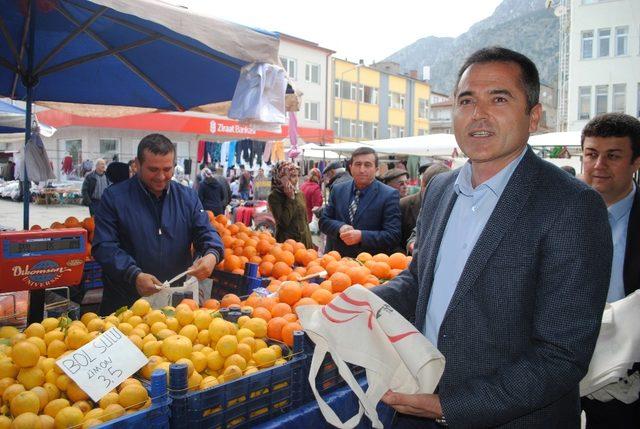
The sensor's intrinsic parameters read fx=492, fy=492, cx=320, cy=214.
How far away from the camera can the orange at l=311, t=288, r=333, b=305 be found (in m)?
2.89

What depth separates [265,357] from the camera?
2.19m

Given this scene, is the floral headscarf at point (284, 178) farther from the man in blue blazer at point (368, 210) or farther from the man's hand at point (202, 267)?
the man's hand at point (202, 267)

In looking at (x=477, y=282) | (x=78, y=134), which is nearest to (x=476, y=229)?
(x=477, y=282)

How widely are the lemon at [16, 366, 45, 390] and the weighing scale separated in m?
0.44

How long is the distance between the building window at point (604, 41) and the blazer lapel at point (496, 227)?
3371 centimetres

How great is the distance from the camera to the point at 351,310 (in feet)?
5.67

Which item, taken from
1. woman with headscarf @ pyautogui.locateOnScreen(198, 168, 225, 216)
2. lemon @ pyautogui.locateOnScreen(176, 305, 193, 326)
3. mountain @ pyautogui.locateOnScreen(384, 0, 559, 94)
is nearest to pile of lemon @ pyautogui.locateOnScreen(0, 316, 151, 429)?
lemon @ pyautogui.locateOnScreen(176, 305, 193, 326)

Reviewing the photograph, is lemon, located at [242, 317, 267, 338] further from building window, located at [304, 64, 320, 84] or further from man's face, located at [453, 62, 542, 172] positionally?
building window, located at [304, 64, 320, 84]

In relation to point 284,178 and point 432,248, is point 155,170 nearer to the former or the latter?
point 432,248

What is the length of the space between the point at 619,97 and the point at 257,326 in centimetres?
3317

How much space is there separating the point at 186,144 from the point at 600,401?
2923 centimetres

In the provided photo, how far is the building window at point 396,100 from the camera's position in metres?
46.9

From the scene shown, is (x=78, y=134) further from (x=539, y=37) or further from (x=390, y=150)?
(x=539, y=37)

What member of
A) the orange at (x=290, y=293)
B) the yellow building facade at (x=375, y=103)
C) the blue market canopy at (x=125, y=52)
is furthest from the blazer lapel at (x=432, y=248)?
the yellow building facade at (x=375, y=103)
